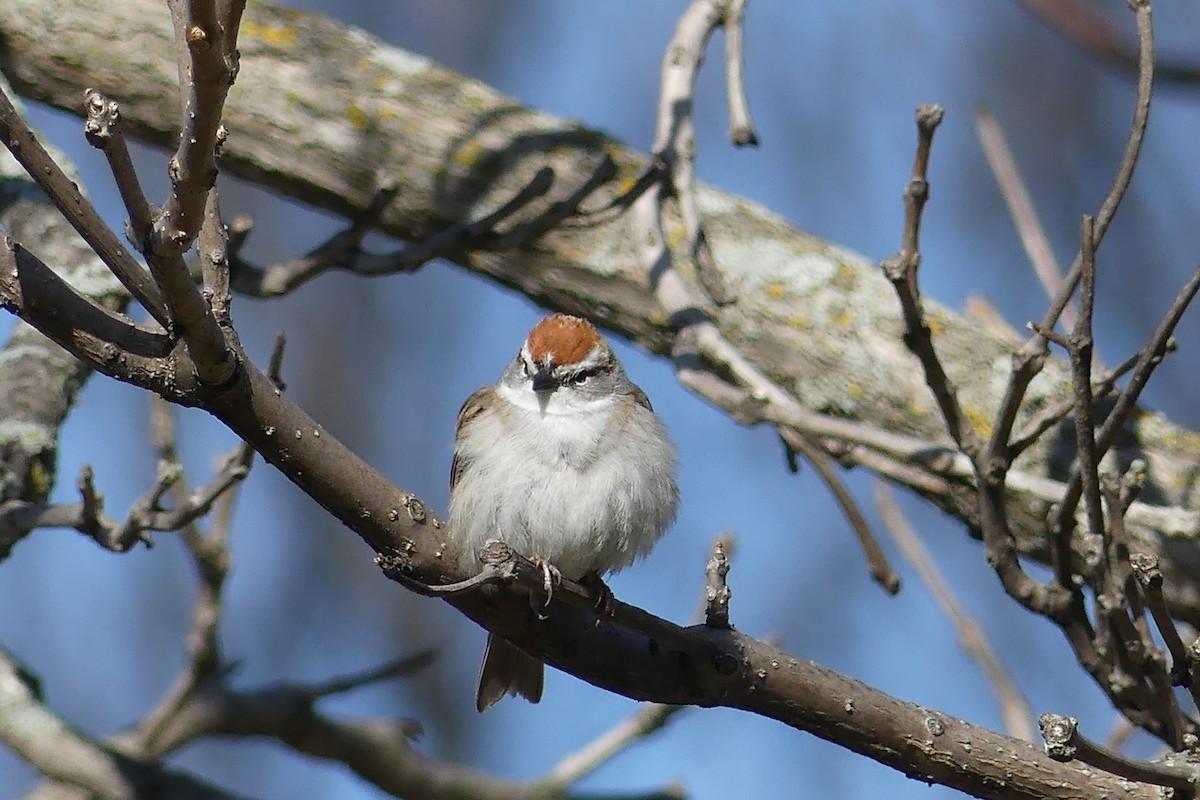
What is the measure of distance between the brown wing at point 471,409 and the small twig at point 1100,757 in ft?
6.69

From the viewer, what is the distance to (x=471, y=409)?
3965mm

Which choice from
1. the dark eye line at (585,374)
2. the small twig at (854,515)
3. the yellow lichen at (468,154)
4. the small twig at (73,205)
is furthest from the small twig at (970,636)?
the small twig at (73,205)

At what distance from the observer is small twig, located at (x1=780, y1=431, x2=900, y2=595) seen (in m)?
3.43

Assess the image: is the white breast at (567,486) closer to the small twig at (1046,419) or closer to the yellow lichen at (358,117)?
the small twig at (1046,419)

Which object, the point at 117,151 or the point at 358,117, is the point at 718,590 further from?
the point at 358,117

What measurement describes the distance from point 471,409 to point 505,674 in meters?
0.80

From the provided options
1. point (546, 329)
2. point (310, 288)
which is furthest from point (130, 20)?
point (310, 288)

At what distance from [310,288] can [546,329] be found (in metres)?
7.69

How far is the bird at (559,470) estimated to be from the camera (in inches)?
135

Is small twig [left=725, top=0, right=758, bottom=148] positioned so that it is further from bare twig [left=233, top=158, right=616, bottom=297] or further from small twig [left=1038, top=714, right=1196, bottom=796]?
small twig [left=1038, top=714, right=1196, bottom=796]

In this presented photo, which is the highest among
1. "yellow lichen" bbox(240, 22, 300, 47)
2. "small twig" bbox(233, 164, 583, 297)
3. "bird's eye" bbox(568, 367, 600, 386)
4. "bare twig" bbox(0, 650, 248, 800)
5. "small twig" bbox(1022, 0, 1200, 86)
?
"small twig" bbox(1022, 0, 1200, 86)

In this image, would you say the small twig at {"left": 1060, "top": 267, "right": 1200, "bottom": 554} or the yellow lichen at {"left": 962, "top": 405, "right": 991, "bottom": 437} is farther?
the yellow lichen at {"left": 962, "top": 405, "right": 991, "bottom": 437}

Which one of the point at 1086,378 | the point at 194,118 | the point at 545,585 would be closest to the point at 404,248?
the point at 545,585

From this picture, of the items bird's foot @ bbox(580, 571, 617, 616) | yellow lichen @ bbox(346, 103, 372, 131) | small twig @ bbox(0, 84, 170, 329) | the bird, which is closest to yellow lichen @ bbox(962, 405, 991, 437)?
the bird
